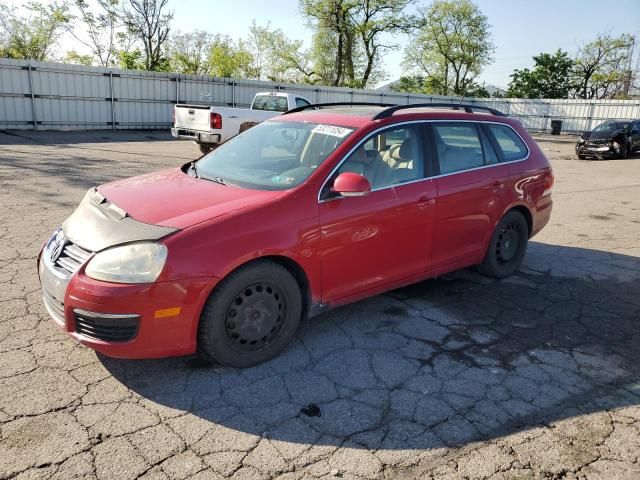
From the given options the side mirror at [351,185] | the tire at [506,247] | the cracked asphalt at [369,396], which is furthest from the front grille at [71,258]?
the tire at [506,247]

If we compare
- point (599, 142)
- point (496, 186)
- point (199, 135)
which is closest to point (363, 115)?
point (496, 186)

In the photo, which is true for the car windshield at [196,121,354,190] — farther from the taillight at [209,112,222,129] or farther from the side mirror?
the taillight at [209,112,222,129]

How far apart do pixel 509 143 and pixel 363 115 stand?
1920 millimetres

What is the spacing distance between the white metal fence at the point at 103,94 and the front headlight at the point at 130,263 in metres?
17.3

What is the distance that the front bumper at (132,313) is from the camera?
9.21 ft

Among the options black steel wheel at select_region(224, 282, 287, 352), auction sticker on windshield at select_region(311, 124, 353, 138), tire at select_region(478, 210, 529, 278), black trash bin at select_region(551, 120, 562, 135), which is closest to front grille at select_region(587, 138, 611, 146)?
black trash bin at select_region(551, 120, 562, 135)

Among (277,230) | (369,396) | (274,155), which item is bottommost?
(369,396)

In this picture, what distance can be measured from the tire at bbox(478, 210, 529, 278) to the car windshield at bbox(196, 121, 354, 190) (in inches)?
83.3

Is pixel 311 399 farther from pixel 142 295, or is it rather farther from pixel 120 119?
pixel 120 119

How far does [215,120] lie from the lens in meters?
12.4

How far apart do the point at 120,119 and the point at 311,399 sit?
19317 mm

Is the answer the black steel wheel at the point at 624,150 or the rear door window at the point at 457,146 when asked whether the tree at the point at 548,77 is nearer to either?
the black steel wheel at the point at 624,150

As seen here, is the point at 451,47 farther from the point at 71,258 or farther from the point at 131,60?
the point at 71,258

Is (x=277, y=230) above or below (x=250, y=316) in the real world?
above
